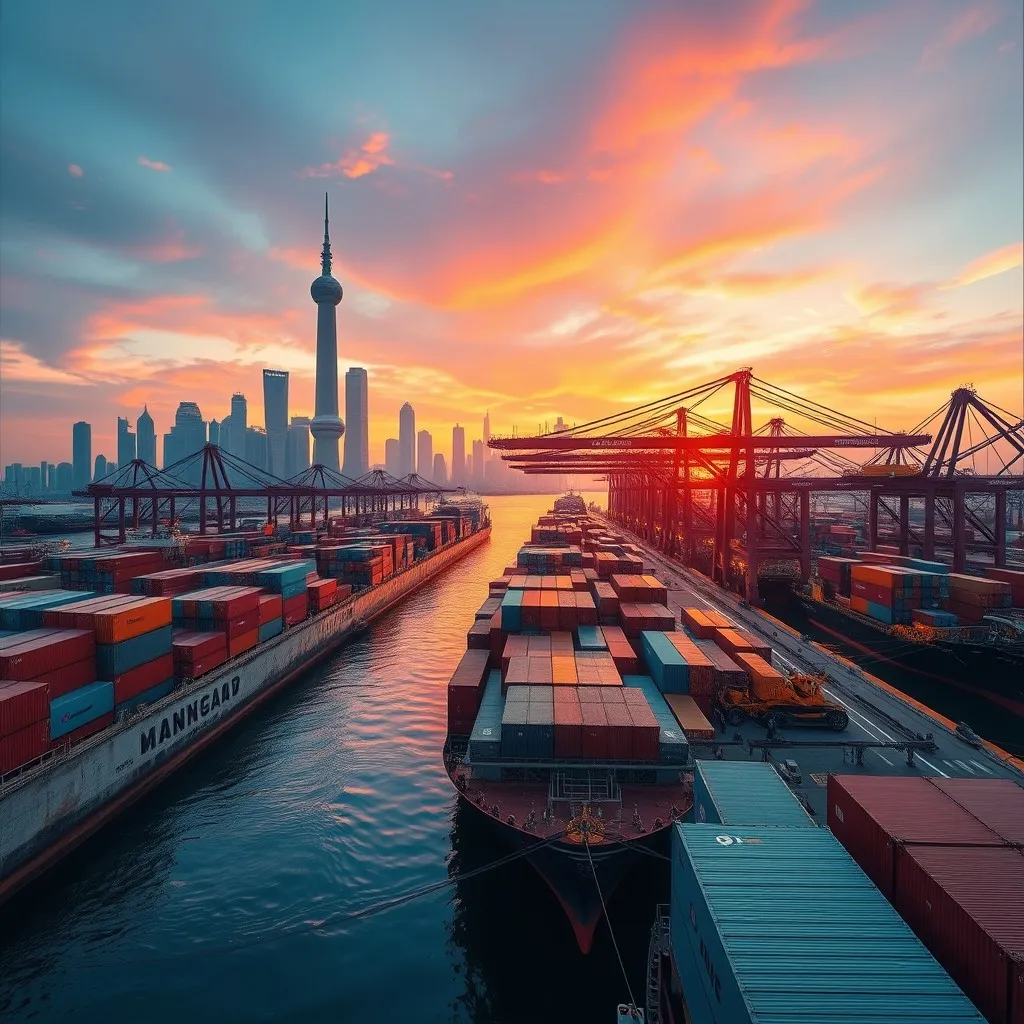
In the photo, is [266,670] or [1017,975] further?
[266,670]

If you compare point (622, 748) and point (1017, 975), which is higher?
point (1017, 975)

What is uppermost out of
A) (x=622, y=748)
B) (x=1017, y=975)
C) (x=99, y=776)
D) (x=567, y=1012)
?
(x=1017, y=975)

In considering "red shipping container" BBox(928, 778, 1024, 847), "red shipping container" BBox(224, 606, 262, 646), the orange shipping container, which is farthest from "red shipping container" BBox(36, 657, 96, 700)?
"red shipping container" BBox(928, 778, 1024, 847)

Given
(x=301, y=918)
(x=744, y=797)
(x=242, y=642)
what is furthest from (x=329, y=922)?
(x=242, y=642)

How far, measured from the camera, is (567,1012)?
15.7m

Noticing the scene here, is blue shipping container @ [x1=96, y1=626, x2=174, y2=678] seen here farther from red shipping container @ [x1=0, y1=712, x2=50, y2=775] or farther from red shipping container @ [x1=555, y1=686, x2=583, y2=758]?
red shipping container @ [x1=555, y1=686, x2=583, y2=758]

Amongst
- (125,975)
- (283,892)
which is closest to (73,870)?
(125,975)

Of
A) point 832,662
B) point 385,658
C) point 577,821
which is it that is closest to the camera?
point 577,821

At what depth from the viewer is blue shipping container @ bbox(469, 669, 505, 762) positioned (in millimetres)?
20641

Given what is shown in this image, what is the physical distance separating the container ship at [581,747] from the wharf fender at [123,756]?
14163 millimetres

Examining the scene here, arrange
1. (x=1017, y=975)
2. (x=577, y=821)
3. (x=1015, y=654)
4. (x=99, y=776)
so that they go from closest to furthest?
(x=1017, y=975) → (x=577, y=821) → (x=99, y=776) → (x=1015, y=654)

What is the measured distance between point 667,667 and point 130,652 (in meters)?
24.8

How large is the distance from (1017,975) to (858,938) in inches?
90.0

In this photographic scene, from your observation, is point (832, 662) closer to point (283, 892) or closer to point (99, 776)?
point (283, 892)
